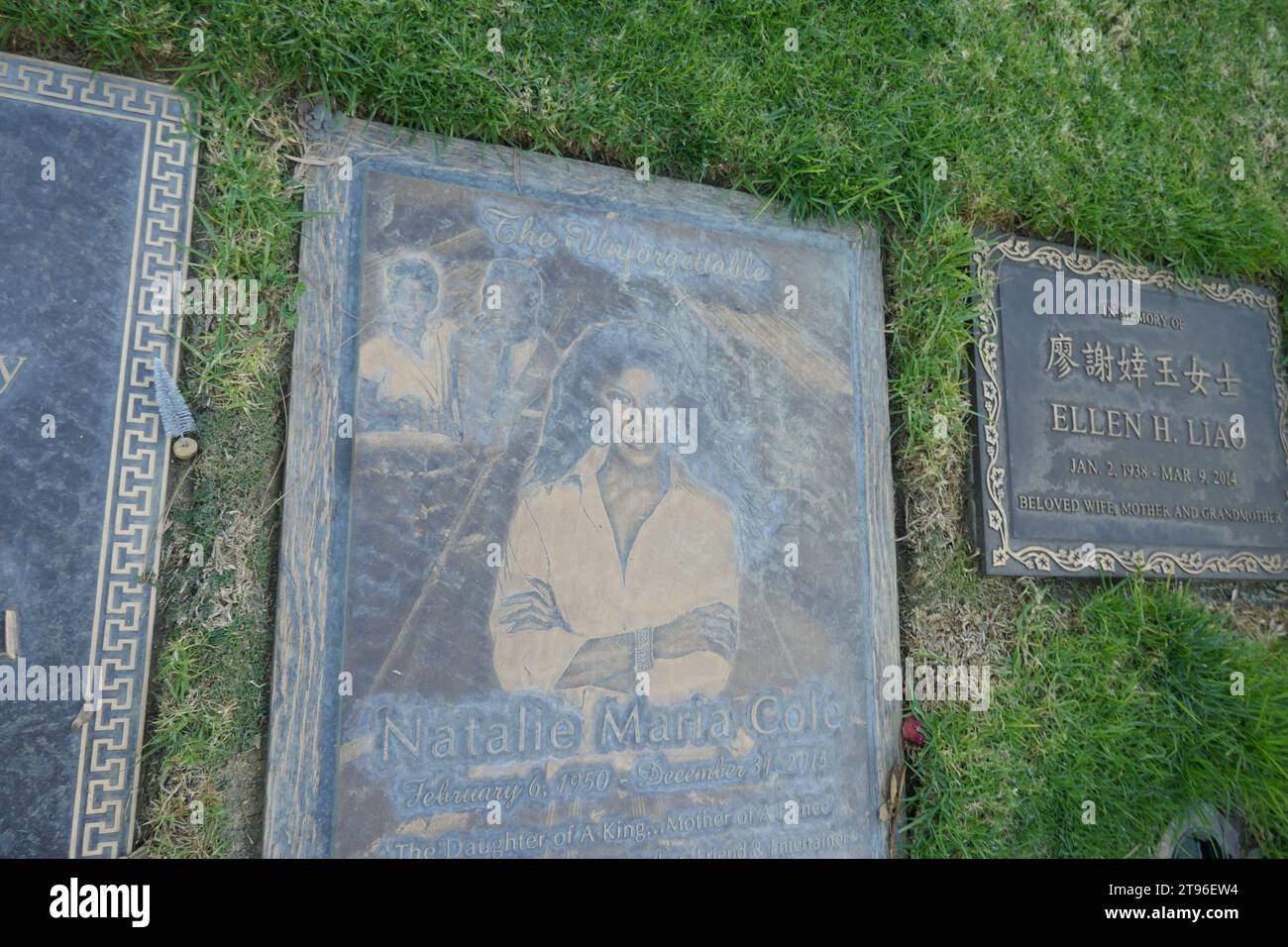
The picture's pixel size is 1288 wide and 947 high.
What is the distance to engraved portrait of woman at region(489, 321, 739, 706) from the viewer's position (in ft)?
6.86

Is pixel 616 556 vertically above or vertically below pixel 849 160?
below

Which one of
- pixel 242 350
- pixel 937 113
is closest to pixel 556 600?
pixel 242 350

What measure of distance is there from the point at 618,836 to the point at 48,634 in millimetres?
1427

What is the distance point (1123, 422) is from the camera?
2.84 m

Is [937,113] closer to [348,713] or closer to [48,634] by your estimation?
[348,713]

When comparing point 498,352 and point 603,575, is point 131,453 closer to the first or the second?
point 498,352

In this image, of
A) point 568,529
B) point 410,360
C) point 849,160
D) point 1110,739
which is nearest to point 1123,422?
point 1110,739

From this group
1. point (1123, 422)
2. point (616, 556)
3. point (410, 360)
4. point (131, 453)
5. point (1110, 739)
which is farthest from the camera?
point (1123, 422)

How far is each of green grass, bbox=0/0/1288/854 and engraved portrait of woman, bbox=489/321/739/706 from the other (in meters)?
0.63

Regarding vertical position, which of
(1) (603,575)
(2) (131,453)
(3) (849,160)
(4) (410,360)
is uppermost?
(3) (849,160)

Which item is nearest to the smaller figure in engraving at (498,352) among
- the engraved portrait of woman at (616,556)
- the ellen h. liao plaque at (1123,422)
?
the engraved portrait of woman at (616,556)

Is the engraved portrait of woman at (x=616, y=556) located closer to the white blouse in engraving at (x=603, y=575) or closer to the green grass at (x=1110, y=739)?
the white blouse in engraving at (x=603, y=575)

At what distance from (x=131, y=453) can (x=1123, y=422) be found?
3.08 m

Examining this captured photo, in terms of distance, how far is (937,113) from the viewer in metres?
2.75
